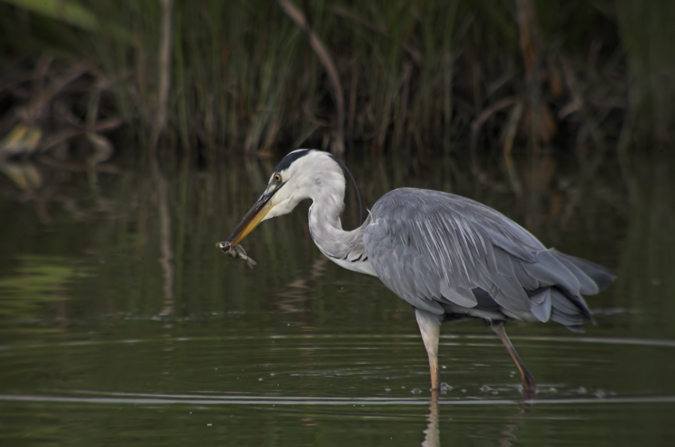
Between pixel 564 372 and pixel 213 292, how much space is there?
8.91ft

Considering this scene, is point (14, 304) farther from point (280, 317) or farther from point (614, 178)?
point (614, 178)

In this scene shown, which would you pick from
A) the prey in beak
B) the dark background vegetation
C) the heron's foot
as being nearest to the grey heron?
the heron's foot

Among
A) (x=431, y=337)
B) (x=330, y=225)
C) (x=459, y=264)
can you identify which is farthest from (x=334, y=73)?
(x=431, y=337)

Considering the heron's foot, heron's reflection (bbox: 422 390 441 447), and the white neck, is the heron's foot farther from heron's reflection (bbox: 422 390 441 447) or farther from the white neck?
the white neck

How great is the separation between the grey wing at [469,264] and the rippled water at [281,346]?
34 centimetres

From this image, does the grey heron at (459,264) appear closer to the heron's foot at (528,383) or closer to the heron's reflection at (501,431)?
the heron's foot at (528,383)

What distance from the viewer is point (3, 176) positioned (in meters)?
14.2

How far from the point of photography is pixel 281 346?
19.4 feet

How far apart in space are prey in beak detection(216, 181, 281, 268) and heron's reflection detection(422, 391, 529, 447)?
6.01ft

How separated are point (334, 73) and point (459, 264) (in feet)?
26.8

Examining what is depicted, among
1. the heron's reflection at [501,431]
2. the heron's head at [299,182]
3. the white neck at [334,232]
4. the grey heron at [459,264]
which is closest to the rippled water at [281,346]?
the heron's reflection at [501,431]

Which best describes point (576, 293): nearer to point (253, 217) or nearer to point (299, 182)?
point (299, 182)

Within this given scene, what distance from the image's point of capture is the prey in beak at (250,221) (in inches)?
251

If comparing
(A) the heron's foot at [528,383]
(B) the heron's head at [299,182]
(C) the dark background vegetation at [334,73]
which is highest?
(C) the dark background vegetation at [334,73]
